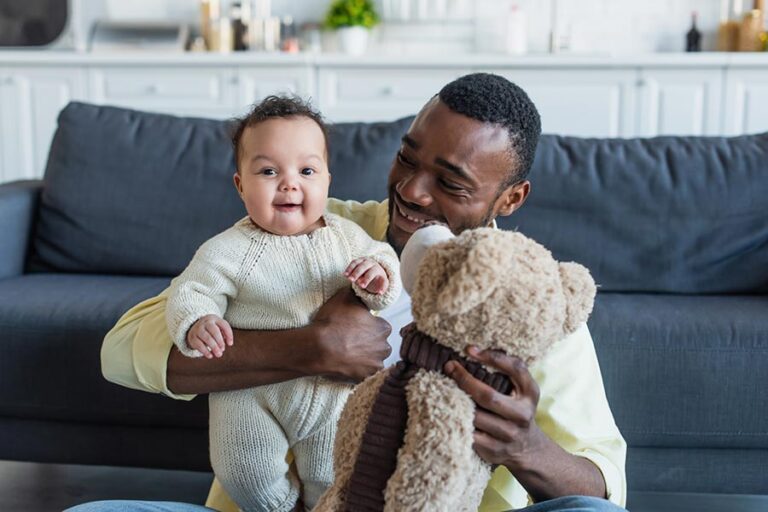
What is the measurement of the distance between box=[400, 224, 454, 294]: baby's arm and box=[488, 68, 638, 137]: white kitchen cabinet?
343 centimetres

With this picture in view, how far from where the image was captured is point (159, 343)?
1.42m

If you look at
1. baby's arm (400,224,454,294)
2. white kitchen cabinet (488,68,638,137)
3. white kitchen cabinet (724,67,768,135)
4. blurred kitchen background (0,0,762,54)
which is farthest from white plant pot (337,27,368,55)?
baby's arm (400,224,454,294)

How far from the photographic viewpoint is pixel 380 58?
14.3 feet

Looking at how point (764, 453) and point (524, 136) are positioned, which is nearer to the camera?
point (524, 136)

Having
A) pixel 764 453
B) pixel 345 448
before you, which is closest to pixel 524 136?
pixel 345 448

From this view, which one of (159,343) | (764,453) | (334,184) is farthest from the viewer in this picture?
(334,184)

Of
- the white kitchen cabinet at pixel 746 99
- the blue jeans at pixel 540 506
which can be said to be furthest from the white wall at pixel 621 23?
the blue jeans at pixel 540 506

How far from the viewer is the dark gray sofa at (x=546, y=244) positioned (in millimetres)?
1932

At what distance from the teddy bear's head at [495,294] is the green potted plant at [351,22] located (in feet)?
12.8

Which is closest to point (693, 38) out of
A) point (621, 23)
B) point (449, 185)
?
point (621, 23)

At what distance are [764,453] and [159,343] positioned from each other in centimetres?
127

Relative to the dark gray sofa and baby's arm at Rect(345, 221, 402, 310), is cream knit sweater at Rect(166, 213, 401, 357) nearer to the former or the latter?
baby's arm at Rect(345, 221, 402, 310)

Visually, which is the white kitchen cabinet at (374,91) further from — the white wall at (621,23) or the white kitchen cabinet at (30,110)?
the white kitchen cabinet at (30,110)

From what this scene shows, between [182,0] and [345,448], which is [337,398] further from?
[182,0]
